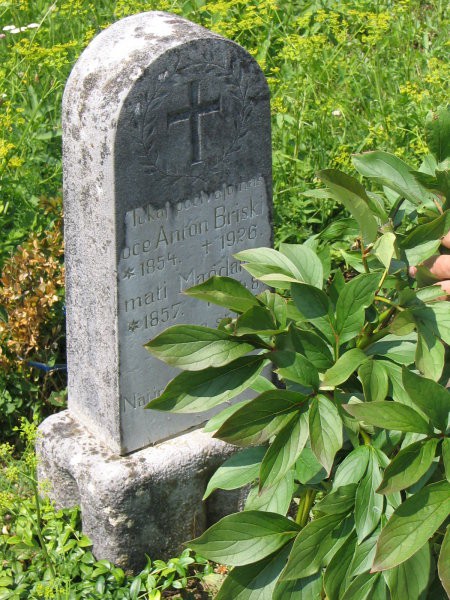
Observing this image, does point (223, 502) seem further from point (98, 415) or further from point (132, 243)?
point (132, 243)

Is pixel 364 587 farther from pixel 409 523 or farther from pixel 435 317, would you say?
pixel 435 317

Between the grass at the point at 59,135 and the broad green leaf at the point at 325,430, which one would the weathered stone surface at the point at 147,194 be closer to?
the grass at the point at 59,135

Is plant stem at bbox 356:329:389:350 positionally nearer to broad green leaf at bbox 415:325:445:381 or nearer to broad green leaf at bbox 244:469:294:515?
broad green leaf at bbox 415:325:445:381

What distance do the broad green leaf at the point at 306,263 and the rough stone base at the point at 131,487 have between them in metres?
1.11

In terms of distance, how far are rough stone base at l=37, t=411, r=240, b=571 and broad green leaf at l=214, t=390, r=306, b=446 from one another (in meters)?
1.14

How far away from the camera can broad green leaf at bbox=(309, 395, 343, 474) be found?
1.68 meters

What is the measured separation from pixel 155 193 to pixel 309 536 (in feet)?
3.92

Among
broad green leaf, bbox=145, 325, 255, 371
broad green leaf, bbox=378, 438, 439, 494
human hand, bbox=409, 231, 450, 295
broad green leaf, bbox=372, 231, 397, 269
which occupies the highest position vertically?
broad green leaf, bbox=372, 231, 397, 269

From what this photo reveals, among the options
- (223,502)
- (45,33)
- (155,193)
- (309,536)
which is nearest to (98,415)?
(223,502)

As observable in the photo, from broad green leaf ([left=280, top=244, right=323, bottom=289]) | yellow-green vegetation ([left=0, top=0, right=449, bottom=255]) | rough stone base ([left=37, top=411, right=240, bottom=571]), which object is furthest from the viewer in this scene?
yellow-green vegetation ([left=0, top=0, right=449, bottom=255])

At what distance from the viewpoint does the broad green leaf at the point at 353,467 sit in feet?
5.79

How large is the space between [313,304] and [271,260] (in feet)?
0.50

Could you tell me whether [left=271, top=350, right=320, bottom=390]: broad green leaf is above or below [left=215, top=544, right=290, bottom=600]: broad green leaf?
above

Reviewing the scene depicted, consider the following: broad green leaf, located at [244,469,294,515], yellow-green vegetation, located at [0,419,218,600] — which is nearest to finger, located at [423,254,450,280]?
broad green leaf, located at [244,469,294,515]
